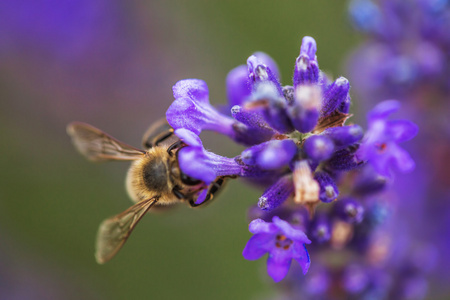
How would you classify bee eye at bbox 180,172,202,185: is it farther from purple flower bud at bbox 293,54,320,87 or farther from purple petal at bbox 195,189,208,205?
purple flower bud at bbox 293,54,320,87

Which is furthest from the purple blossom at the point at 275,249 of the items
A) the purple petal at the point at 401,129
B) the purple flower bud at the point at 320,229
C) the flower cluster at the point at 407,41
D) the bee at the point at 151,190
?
the flower cluster at the point at 407,41

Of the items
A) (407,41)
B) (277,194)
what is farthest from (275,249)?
(407,41)

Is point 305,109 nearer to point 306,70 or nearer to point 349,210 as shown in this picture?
point 306,70

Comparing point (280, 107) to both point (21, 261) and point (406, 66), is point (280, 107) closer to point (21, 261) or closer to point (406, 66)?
point (406, 66)

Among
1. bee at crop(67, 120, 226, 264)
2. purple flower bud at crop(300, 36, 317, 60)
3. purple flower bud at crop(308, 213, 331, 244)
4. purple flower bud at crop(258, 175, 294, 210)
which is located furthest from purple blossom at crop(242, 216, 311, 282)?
purple flower bud at crop(300, 36, 317, 60)

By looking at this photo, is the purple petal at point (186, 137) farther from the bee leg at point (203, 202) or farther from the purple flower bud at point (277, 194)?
the bee leg at point (203, 202)

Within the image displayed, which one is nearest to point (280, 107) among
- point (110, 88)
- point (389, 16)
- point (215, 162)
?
point (215, 162)

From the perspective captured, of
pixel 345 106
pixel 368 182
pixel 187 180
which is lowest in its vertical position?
pixel 187 180
